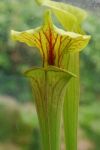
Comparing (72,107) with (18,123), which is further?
(18,123)

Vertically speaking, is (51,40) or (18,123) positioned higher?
(51,40)

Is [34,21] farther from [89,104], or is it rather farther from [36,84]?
[36,84]

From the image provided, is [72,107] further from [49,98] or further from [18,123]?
[18,123]

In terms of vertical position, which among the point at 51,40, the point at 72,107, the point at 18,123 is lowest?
the point at 18,123

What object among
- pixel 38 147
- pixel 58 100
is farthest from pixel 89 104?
pixel 58 100

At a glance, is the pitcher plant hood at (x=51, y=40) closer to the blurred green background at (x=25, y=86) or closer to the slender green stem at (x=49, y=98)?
the slender green stem at (x=49, y=98)

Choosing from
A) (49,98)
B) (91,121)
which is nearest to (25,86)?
(91,121)

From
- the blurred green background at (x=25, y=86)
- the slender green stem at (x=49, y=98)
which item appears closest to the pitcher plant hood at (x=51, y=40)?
the slender green stem at (x=49, y=98)

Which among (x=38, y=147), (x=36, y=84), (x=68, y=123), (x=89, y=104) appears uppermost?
(x=36, y=84)

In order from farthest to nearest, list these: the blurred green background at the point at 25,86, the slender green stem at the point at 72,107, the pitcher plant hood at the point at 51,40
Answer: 1. the blurred green background at the point at 25,86
2. the slender green stem at the point at 72,107
3. the pitcher plant hood at the point at 51,40
